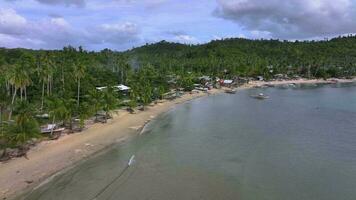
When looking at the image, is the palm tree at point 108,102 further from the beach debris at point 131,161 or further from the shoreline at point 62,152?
the beach debris at point 131,161

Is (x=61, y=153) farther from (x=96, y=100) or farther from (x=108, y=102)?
(x=108, y=102)

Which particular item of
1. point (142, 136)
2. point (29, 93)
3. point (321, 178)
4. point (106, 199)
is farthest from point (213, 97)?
point (106, 199)

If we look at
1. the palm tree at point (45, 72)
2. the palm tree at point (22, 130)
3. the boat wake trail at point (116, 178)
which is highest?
the palm tree at point (45, 72)

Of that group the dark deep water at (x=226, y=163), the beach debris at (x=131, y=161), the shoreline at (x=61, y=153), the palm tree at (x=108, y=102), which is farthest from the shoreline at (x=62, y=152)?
the beach debris at (x=131, y=161)

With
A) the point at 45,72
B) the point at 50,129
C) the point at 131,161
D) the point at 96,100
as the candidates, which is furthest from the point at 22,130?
the point at 45,72

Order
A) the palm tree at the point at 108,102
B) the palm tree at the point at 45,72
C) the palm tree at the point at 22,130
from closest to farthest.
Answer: the palm tree at the point at 22,130 < the palm tree at the point at 108,102 < the palm tree at the point at 45,72

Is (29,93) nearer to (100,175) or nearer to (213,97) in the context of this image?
(100,175)
